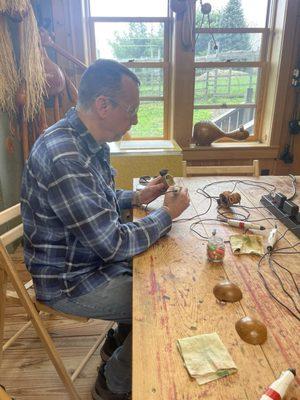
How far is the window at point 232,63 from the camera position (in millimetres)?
2754

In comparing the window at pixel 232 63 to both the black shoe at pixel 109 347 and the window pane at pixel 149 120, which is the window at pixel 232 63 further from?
the black shoe at pixel 109 347

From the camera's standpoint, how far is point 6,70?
212cm

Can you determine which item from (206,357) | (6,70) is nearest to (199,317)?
(206,357)

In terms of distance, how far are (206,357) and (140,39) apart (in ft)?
9.17

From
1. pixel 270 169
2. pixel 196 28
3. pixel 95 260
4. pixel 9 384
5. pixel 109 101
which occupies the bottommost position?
pixel 9 384

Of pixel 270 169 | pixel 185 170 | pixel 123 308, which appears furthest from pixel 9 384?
pixel 270 169

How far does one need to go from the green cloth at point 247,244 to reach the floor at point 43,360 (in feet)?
2.92

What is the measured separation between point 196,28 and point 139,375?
2821mm

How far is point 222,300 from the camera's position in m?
0.83

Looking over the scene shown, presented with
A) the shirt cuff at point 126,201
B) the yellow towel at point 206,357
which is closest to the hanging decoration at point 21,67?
the shirt cuff at point 126,201

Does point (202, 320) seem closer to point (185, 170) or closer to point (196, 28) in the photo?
point (185, 170)

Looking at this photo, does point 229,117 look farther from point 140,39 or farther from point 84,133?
point 84,133

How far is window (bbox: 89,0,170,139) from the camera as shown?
272 cm

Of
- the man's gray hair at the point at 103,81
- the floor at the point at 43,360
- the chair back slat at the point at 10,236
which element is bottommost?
the floor at the point at 43,360
